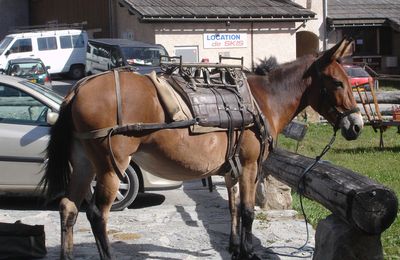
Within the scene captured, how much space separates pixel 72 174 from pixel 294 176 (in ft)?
7.37

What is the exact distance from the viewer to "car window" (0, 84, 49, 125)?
7699 millimetres

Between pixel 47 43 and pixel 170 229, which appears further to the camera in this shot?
pixel 47 43

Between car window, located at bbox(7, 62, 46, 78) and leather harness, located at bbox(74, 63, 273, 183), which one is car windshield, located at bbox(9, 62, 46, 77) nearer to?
car window, located at bbox(7, 62, 46, 78)

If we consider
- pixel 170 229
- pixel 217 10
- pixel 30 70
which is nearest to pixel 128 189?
pixel 170 229

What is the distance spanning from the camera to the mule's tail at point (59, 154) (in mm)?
5363

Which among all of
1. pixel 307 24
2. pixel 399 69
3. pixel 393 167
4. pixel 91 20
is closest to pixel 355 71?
pixel 307 24

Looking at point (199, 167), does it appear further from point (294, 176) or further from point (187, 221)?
point (187, 221)

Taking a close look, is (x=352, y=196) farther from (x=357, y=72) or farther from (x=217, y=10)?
(x=217, y=10)

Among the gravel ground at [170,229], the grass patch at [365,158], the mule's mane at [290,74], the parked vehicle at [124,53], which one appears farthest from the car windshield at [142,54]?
the mule's mane at [290,74]

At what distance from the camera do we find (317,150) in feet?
42.5

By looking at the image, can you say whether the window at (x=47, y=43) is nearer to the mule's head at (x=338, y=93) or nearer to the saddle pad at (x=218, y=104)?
the saddle pad at (x=218, y=104)

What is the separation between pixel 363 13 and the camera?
34.2 m

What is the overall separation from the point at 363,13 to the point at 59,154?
3078 cm

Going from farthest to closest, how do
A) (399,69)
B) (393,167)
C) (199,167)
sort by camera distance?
(399,69) < (393,167) < (199,167)
